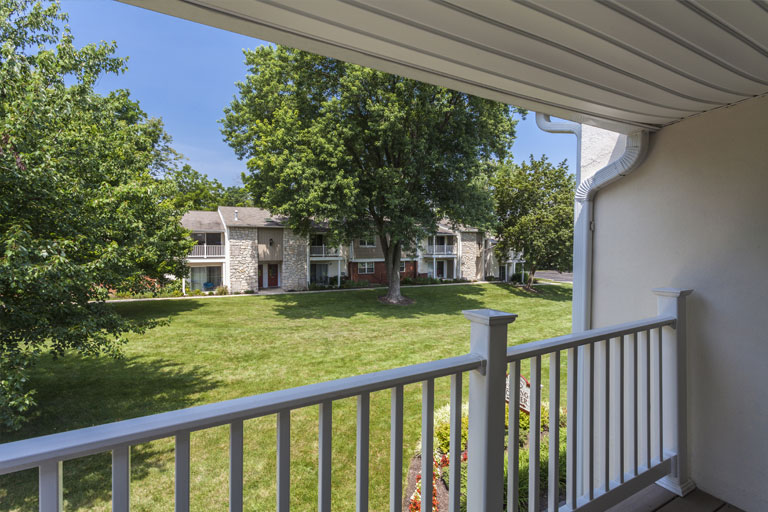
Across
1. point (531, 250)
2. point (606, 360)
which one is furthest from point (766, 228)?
point (531, 250)

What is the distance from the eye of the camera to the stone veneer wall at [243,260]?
1686 centimetres

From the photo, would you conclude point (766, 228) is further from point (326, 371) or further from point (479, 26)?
point (326, 371)

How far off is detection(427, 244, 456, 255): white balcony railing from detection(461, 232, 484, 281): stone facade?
0.63 meters

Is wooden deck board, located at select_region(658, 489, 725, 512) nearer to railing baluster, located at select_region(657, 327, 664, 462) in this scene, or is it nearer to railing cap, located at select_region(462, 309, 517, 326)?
railing baluster, located at select_region(657, 327, 664, 462)

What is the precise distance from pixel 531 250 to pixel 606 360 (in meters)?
15.6

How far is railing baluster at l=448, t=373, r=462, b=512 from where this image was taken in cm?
121

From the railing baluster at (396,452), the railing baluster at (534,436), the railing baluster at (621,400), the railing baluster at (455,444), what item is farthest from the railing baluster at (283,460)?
the railing baluster at (621,400)

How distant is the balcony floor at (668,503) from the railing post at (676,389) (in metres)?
0.04

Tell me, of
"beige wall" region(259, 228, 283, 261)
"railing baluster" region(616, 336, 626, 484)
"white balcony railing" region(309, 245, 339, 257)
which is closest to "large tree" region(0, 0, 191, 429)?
"railing baluster" region(616, 336, 626, 484)

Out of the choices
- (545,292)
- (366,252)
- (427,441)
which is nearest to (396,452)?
(427,441)

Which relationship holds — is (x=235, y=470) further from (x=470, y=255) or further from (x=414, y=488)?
(x=470, y=255)

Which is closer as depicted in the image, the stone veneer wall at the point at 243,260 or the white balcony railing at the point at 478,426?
the white balcony railing at the point at 478,426

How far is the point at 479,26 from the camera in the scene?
1.16 meters

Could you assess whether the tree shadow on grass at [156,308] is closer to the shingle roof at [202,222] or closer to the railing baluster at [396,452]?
the shingle roof at [202,222]
